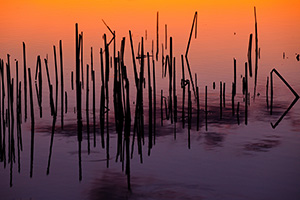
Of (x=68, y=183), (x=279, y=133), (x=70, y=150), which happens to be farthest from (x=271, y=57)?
(x=68, y=183)

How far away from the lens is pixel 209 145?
14.8 feet

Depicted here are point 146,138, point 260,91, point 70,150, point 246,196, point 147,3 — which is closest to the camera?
point 246,196

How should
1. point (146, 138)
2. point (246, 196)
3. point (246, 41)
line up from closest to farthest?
point (246, 196) < point (146, 138) < point (246, 41)

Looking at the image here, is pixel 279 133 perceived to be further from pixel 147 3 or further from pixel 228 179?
pixel 147 3

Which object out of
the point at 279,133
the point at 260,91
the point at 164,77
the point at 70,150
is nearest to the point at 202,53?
the point at 164,77

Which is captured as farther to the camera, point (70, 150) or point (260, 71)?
point (260, 71)

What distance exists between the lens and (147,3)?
1266cm

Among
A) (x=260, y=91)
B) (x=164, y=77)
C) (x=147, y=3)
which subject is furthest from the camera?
(x=147, y=3)

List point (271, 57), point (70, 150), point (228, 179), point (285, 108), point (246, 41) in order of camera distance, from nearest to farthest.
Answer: point (228, 179) < point (70, 150) < point (285, 108) < point (271, 57) < point (246, 41)

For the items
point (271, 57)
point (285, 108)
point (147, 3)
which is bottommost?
point (285, 108)

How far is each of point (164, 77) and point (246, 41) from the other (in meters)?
2.34

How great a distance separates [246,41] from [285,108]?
129 inches

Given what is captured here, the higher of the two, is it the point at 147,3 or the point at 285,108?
the point at 147,3

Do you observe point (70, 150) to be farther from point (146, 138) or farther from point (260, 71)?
point (260, 71)
